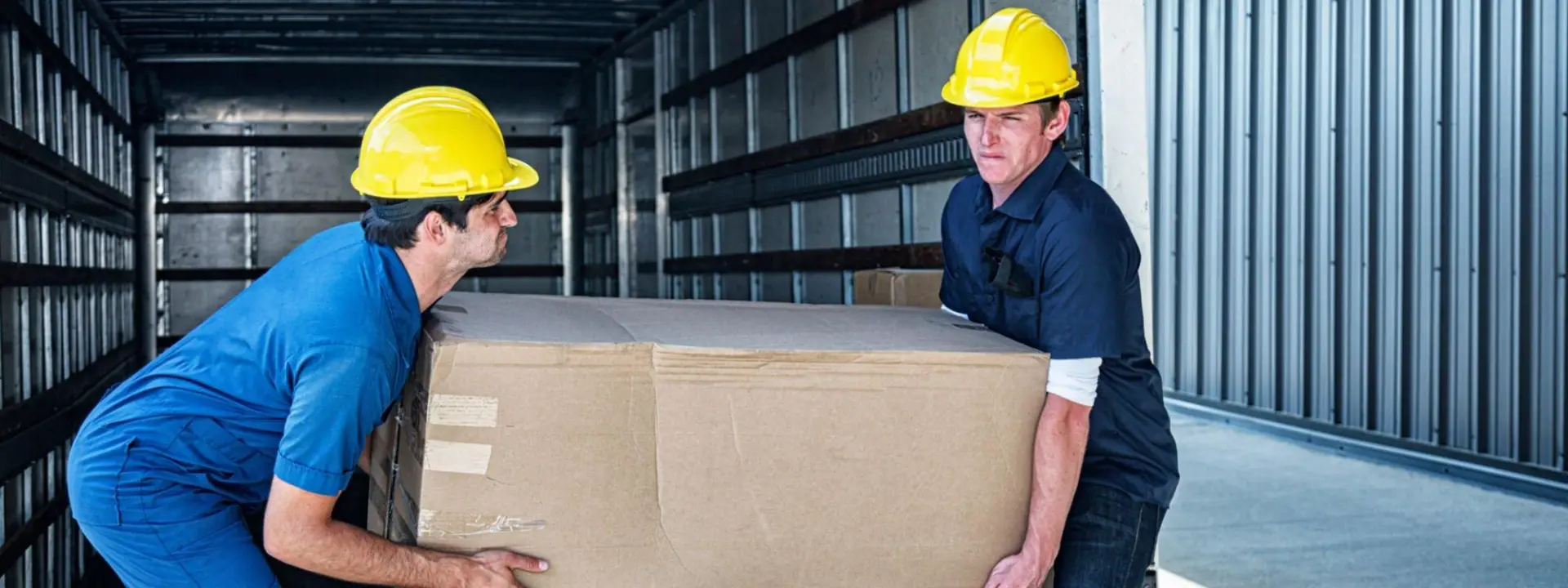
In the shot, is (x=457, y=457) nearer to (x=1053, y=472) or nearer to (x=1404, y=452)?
(x=1053, y=472)

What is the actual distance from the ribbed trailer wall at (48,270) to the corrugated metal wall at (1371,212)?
656 centimetres

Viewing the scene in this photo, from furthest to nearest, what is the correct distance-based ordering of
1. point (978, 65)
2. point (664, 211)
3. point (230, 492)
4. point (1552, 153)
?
point (664, 211) → point (1552, 153) → point (978, 65) → point (230, 492)

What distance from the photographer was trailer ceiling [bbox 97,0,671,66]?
775 cm

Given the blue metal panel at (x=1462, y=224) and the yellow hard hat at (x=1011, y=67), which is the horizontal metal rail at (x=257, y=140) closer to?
the blue metal panel at (x=1462, y=224)

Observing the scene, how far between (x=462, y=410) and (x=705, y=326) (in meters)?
0.49

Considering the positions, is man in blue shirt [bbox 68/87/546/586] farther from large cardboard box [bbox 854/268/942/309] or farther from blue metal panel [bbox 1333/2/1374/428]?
blue metal panel [bbox 1333/2/1374/428]

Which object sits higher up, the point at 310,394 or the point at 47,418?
the point at 310,394

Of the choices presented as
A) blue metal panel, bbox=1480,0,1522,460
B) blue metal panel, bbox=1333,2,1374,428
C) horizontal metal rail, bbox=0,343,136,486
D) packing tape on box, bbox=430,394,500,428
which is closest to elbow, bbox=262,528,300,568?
packing tape on box, bbox=430,394,500,428

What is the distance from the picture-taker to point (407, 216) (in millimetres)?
2160

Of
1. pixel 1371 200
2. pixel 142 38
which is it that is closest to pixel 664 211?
pixel 142 38

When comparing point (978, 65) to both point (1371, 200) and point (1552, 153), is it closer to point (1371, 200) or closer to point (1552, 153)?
point (1552, 153)

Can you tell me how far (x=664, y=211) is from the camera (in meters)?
8.40

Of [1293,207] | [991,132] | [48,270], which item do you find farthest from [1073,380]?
[1293,207]

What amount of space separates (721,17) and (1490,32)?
3905 mm
